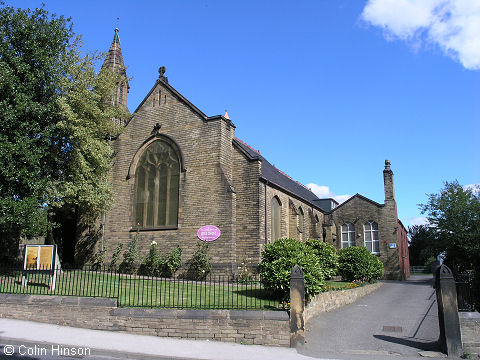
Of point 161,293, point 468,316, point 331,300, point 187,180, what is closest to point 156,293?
point 161,293

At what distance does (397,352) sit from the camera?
30.8 ft

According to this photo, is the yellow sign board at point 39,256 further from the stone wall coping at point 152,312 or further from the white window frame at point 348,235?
the white window frame at point 348,235

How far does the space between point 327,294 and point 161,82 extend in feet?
52.0

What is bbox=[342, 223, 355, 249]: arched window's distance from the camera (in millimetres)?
33094

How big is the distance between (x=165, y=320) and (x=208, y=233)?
9.59m

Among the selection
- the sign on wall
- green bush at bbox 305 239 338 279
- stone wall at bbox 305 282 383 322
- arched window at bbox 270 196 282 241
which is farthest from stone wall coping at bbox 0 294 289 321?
arched window at bbox 270 196 282 241

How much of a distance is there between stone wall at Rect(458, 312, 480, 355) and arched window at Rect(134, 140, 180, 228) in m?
14.9

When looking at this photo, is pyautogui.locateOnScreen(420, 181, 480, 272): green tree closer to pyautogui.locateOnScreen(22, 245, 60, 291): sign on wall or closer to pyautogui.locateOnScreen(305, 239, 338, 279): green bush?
pyautogui.locateOnScreen(305, 239, 338, 279): green bush

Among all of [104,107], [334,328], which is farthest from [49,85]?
[334,328]

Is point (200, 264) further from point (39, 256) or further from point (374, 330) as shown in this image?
point (374, 330)

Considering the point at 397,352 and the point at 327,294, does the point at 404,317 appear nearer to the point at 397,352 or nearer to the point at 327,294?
the point at 327,294

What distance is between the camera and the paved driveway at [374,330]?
9602 mm

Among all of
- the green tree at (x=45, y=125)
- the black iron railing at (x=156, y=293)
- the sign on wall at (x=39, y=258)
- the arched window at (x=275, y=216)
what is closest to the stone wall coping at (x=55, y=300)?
the black iron railing at (x=156, y=293)

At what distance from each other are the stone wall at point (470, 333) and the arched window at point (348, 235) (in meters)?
24.2
